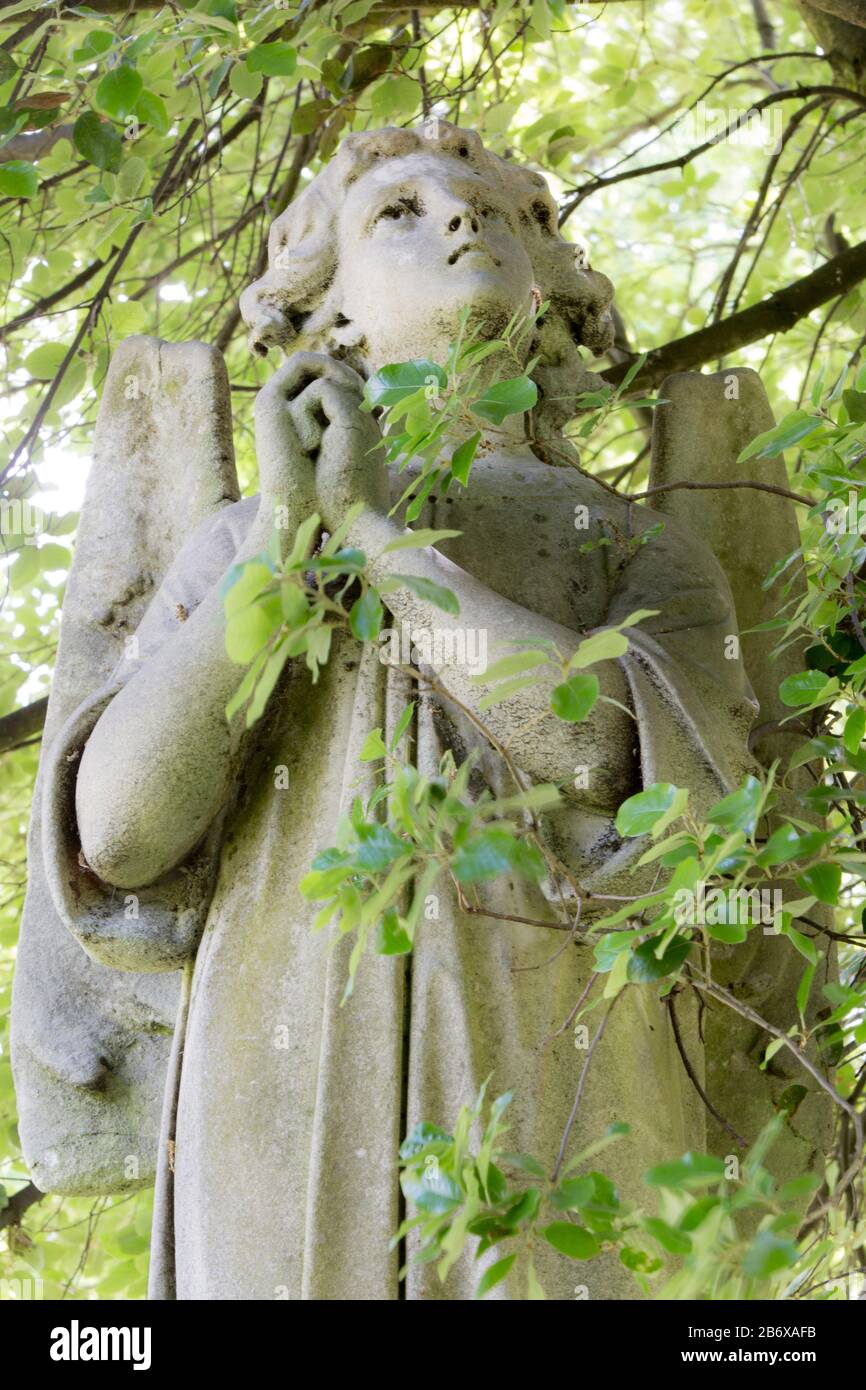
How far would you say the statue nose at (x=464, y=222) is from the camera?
12.6ft

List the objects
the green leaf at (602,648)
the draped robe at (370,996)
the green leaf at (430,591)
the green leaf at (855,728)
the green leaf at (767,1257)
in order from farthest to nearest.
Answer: the green leaf at (855,728)
the draped robe at (370,996)
the green leaf at (602,648)
the green leaf at (430,591)
the green leaf at (767,1257)

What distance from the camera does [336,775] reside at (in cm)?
349

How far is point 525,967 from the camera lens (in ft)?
10.9

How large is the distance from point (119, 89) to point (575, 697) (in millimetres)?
2020

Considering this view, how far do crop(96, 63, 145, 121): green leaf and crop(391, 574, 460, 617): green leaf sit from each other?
6.27 ft

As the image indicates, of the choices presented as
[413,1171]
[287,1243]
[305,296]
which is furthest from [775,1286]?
[305,296]

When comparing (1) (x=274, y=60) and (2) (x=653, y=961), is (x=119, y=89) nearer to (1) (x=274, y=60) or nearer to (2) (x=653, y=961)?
(1) (x=274, y=60)

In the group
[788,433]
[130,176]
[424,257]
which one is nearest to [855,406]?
[788,433]

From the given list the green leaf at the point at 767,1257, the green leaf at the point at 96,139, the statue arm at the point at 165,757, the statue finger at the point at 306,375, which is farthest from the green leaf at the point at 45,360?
the green leaf at the point at 767,1257

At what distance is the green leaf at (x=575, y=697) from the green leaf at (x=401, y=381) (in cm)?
54

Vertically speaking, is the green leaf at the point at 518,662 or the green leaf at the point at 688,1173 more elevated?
the green leaf at the point at 518,662

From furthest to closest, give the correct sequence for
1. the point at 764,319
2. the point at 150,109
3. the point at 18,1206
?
1. the point at 18,1206
2. the point at 764,319
3. the point at 150,109

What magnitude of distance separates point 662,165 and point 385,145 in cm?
181

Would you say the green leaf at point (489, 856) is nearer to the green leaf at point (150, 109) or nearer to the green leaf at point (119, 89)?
the green leaf at point (119, 89)
